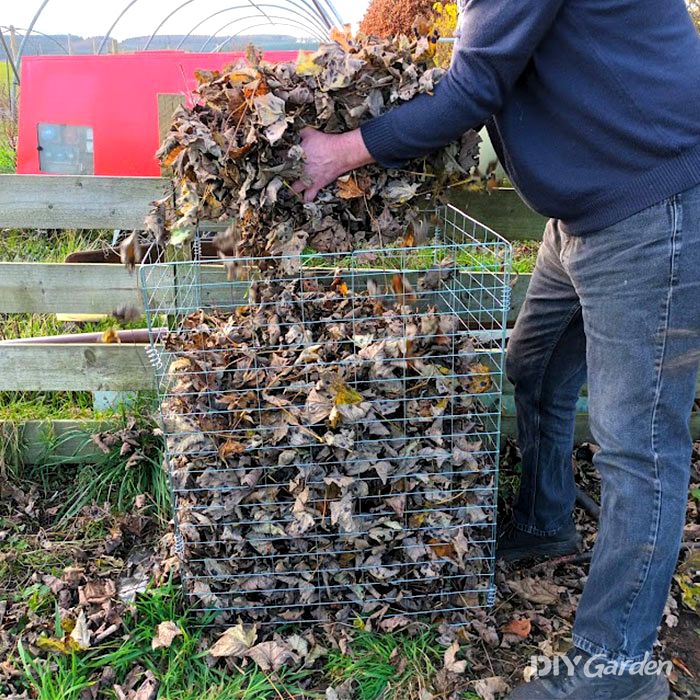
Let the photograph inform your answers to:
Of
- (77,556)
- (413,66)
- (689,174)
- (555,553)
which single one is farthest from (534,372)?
(77,556)

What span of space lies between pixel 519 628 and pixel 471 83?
183cm

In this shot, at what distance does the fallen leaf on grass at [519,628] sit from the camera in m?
2.53

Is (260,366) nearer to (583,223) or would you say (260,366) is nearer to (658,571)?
(583,223)

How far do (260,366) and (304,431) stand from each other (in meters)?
0.28

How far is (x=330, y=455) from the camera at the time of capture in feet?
8.03

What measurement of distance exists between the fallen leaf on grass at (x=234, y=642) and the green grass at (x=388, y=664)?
0.28 m

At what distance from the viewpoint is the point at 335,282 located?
2768mm

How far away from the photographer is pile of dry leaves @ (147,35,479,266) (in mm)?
2148

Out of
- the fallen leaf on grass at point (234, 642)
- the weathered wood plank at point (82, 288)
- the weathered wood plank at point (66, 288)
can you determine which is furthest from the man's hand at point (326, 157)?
the fallen leaf on grass at point (234, 642)

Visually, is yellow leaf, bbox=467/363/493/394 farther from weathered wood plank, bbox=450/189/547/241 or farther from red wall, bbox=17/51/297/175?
red wall, bbox=17/51/297/175

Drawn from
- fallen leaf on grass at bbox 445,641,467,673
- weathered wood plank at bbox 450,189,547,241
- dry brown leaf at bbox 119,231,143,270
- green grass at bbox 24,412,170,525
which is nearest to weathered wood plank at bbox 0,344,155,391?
green grass at bbox 24,412,170,525

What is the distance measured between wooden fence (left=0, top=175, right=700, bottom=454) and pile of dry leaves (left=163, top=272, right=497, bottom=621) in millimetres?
785

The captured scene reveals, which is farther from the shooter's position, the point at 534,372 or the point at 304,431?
the point at 534,372

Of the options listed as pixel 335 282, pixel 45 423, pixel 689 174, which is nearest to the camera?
pixel 689 174
